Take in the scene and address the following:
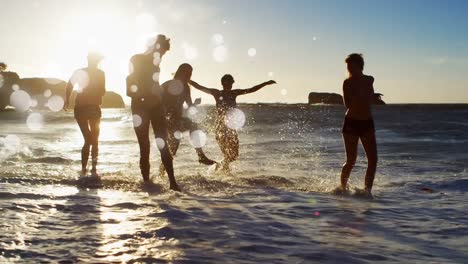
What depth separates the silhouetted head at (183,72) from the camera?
7.93m


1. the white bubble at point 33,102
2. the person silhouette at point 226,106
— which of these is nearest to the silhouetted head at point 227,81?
the person silhouette at point 226,106

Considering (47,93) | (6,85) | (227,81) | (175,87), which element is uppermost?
(47,93)

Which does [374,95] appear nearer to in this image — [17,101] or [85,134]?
[85,134]

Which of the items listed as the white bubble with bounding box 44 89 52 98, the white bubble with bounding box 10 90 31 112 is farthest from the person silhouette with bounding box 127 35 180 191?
the white bubble with bounding box 44 89 52 98

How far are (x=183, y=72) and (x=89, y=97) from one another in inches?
64.6

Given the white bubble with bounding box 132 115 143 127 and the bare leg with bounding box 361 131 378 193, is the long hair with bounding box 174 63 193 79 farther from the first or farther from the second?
the bare leg with bounding box 361 131 378 193

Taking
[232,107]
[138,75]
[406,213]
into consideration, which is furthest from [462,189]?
[138,75]

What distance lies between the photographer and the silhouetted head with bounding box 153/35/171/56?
6.68 m

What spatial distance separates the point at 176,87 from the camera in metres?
7.88

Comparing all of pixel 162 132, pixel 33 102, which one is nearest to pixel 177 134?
pixel 162 132

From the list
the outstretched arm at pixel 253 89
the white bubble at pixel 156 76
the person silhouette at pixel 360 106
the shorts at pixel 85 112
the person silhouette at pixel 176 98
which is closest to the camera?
the white bubble at pixel 156 76

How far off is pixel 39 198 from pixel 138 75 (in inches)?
86.4

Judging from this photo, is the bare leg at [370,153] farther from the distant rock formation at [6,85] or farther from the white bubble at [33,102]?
the white bubble at [33,102]

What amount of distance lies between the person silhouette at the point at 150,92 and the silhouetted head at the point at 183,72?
116cm
